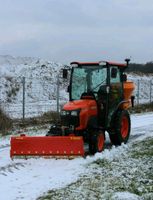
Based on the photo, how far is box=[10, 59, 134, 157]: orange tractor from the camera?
38.4 feet

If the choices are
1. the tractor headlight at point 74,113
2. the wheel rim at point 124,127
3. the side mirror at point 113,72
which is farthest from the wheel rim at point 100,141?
the wheel rim at point 124,127

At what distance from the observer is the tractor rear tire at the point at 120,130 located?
1386 centimetres

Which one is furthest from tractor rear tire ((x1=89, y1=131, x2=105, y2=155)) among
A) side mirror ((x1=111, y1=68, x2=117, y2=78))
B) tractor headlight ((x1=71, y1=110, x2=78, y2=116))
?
side mirror ((x1=111, y1=68, x2=117, y2=78))

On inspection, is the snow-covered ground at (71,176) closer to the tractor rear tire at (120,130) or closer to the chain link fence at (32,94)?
the tractor rear tire at (120,130)

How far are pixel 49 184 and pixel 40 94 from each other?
23.6m

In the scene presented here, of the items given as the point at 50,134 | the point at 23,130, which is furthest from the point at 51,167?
the point at 23,130

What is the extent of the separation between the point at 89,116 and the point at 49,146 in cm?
162

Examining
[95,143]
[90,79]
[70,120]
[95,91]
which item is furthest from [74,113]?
[90,79]

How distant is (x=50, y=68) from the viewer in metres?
44.9

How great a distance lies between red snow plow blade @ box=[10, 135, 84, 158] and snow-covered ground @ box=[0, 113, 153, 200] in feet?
0.62

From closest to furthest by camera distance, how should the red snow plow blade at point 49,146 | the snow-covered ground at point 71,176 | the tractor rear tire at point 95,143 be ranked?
the snow-covered ground at point 71,176
the red snow plow blade at point 49,146
the tractor rear tire at point 95,143

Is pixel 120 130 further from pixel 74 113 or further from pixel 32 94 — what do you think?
pixel 32 94

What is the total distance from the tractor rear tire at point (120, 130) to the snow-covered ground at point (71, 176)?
0.76 meters

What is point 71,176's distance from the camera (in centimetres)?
998
